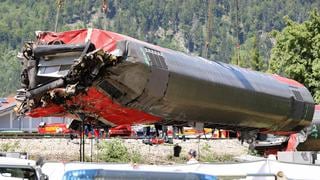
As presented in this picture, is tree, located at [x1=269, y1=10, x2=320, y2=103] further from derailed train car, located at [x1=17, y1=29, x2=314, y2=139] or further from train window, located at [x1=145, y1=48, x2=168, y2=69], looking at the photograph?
train window, located at [x1=145, y1=48, x2=168, y2=69]

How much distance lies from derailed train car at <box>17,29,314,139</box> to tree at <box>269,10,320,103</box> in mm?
33247

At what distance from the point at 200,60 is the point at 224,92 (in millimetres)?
1037

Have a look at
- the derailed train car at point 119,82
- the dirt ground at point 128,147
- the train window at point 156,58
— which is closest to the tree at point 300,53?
the dirt ground at point 128,147

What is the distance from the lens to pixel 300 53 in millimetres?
52969

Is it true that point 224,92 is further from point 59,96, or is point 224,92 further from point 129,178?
point 129,178

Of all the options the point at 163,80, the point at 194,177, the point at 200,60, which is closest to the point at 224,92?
the point at 200,60

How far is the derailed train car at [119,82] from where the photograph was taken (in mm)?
15234

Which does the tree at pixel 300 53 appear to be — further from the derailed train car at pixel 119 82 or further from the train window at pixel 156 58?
the train window at pixel 156 58

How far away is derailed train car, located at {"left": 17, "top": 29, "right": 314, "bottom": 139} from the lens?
15234 millimetres

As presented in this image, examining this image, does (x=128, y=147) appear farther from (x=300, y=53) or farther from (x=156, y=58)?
(x=156, y=58)

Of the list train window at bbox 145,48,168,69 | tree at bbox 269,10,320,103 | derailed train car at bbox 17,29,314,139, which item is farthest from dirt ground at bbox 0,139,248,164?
train window at bbox 145,48,168,69

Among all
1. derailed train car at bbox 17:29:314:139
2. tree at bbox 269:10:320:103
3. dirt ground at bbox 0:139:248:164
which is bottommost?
dirt ground at bbox 0:139:248:164

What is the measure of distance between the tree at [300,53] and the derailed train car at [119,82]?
33.2 m

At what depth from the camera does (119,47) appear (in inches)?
603
